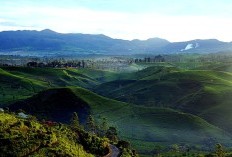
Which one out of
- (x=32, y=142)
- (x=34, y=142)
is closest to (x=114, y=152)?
(x=34, y=142)

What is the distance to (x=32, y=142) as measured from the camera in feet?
316

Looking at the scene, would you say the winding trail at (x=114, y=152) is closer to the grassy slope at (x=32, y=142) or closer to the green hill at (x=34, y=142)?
the green hill at (x=34, y=142)

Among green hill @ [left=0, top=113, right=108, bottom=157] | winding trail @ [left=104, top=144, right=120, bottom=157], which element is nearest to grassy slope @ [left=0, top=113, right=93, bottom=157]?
green hill @ [left=0, top=113, right=108, bottom=157]

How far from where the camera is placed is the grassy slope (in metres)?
92.2

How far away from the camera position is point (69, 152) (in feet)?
327

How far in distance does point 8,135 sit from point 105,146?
38.6 metres

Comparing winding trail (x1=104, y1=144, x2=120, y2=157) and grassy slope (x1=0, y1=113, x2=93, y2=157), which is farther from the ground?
grassy slope (x1=0, y1=113, x2=93, y2=157)

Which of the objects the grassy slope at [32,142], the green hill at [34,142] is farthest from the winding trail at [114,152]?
Result: the grassy slope at [32,142]

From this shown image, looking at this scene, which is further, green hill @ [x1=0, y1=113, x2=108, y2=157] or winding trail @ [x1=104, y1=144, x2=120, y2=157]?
winding trail @ [x1=104, y1=144, x2=120, y2=157]

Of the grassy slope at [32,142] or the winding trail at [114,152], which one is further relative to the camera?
the winding trail at [114,152]

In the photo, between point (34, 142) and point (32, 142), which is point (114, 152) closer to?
point (34, 142)

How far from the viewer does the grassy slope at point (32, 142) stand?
92.2 metres

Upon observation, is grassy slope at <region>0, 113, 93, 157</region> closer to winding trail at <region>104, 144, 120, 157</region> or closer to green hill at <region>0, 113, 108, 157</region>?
green hill at <region>0, 113, 108, 157</region>

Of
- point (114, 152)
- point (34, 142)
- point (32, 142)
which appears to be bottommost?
point (114, 152)
